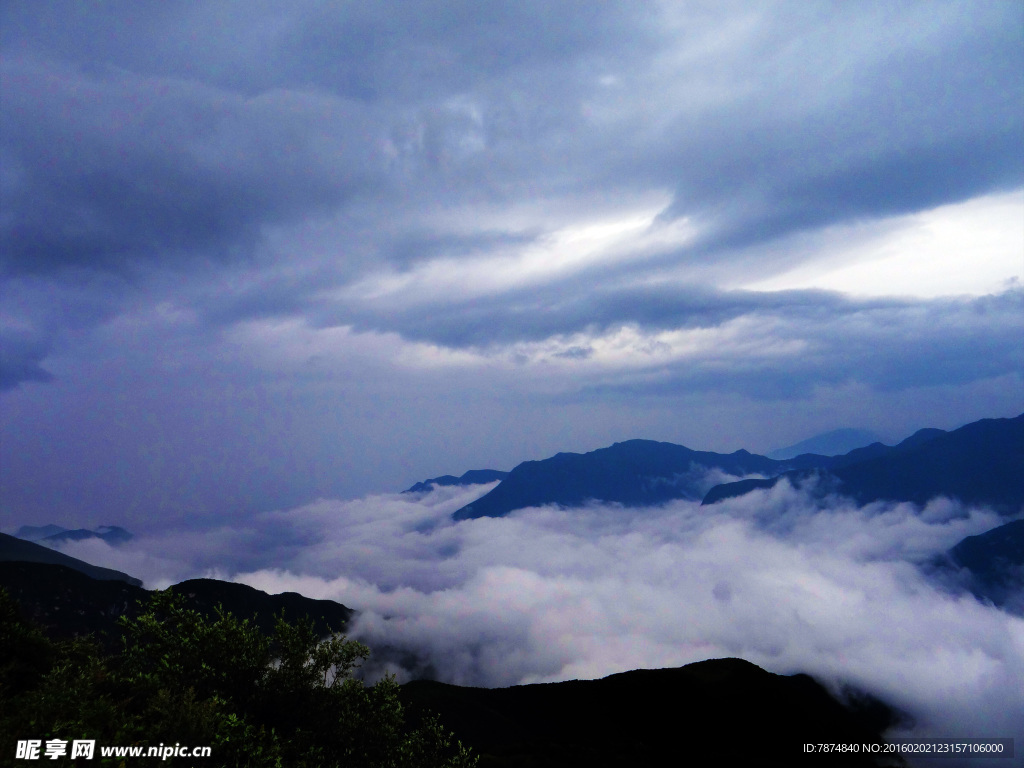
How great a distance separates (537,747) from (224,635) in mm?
178046

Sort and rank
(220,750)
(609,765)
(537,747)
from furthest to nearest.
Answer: (537,747) → (609,765) → (220,750)

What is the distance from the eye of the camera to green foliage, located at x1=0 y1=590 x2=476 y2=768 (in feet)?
92.0

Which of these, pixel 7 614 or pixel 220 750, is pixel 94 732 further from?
pixel 7 614

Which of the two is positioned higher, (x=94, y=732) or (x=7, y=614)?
(x=94, y=732)

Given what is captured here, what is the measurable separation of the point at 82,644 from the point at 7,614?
7292 millimetres

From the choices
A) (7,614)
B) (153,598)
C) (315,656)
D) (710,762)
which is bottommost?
(710,762)

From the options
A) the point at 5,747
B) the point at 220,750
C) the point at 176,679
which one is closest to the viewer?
the point at 5,747

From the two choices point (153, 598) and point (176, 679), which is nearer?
point (176, 679)

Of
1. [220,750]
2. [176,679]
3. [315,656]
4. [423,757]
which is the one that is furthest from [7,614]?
[423,757]

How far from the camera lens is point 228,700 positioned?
3403 cm

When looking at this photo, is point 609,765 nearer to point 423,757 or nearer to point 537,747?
point 537,747

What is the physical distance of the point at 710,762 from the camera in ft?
607

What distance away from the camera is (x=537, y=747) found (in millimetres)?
178125

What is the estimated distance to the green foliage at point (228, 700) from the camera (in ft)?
92.0
